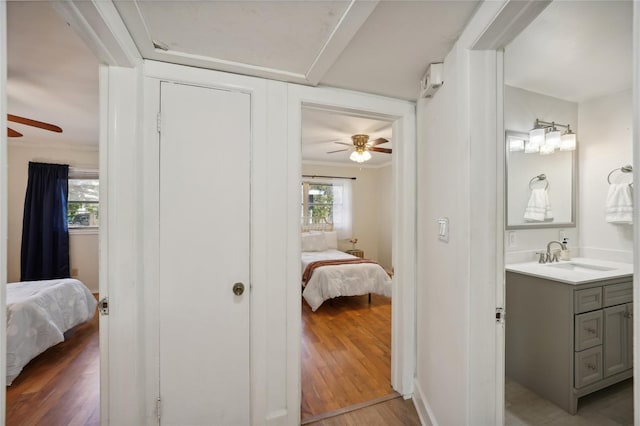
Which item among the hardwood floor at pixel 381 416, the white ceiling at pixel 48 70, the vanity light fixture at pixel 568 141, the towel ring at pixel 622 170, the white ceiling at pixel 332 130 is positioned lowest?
the hardwood floor at pixel 381 416

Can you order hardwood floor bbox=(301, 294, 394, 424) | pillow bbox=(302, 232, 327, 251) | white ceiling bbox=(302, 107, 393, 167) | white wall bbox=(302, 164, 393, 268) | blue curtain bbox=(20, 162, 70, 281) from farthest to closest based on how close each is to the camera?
white wall bbox=(302, 164, 393, 268), pillow bbox=(302, 232, 327, 251), blue curtain bbox=(20, 162, 70, 281), white ceiling bbox=(302, 107, 393, 167), hardwood floor bbox=(301, 294, 394, 424)

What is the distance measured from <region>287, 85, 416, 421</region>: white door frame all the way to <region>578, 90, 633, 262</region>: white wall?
5.64 feet

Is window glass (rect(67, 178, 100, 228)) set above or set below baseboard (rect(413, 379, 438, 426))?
above

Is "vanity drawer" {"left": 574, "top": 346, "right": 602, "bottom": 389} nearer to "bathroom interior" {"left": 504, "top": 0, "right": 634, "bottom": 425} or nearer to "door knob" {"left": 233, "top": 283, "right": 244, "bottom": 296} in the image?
"bathroom interior" {"left": 504, "top": 0, "right": 634, "bottom": 425}

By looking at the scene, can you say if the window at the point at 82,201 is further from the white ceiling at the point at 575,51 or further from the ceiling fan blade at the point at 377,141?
the white ceiling at the point at 575,51

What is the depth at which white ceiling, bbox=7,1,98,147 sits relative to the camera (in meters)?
1.32

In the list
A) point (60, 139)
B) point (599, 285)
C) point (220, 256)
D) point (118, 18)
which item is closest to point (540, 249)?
point (599, 285)

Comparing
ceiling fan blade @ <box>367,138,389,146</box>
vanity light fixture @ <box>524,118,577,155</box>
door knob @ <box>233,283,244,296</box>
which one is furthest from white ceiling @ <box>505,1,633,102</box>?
door knob @ <box>233,283,244,296</box>

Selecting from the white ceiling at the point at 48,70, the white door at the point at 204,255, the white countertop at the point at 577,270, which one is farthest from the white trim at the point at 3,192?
the white countertop at the point at 577,270

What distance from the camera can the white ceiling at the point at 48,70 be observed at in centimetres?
132

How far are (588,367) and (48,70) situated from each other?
407cm

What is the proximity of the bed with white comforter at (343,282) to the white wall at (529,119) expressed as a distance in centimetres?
175

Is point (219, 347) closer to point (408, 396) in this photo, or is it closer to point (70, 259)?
point (408, 396)

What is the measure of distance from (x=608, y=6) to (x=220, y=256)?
2.28m
